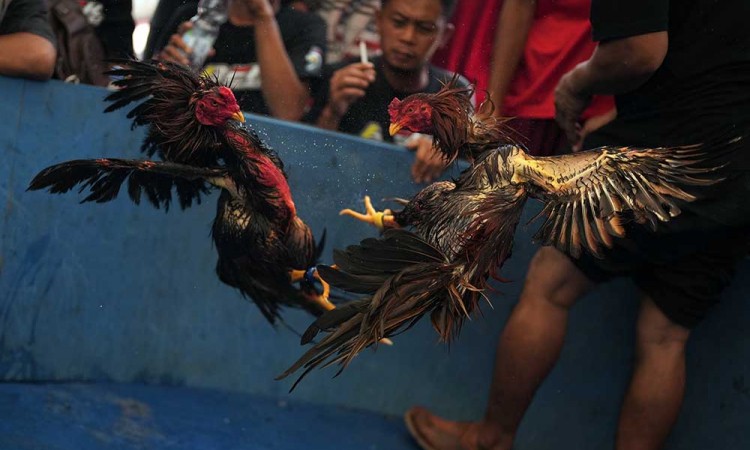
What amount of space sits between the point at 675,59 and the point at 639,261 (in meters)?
0.47

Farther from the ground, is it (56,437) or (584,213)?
(584,213)

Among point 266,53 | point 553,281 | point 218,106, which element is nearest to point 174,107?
point 218,106

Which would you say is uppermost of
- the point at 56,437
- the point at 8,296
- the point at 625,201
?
the point at 625,201

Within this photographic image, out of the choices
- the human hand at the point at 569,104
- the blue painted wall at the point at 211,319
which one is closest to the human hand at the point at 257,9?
the blue painted wall at the point at 211,319

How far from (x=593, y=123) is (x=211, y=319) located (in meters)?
1.07

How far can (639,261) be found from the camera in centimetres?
244

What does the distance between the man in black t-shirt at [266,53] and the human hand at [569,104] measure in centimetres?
48

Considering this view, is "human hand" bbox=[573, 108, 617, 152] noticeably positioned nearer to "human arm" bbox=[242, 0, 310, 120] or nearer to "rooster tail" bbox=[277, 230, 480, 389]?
"rooster tail" bbox=[277, 230, 480, 389]

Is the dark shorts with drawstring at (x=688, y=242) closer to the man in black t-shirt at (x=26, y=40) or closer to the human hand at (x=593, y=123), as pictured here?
the human hand at (x=593, y=123)

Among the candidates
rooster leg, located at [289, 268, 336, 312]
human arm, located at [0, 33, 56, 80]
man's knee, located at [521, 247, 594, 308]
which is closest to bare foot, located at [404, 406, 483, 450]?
man's knee, located at [521, 247, 594, 308]

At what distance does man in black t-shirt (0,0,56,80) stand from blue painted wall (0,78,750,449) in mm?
56

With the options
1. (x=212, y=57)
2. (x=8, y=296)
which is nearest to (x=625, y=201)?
(x=212, y=57)

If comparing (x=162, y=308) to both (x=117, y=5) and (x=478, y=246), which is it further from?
(x=478, y=246)

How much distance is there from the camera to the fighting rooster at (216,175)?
216 centimetres
